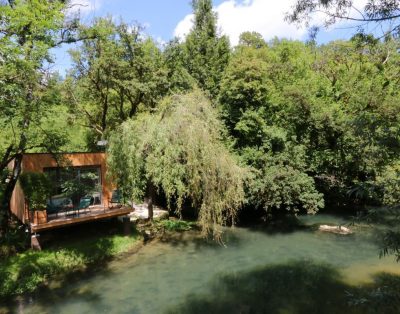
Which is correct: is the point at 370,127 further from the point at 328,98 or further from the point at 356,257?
the point at 328,98

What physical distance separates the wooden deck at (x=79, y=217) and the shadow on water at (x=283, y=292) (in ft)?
21.0

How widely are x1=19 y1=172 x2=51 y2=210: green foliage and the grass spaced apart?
1962 millimetres

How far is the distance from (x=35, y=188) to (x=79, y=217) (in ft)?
7.59

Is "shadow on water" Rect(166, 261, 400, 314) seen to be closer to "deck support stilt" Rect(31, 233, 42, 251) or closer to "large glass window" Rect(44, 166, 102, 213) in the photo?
"deck support stilt" Rect(31, 233, 42, 251)

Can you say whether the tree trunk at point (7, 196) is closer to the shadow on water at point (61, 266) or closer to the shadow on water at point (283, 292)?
the shadow on water at point (61, 266)

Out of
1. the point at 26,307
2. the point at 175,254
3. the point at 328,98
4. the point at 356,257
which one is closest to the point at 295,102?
the point at 328,98

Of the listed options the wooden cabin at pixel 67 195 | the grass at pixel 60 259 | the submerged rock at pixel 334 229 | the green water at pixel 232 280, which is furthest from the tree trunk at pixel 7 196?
the submerged rock at pixel 334 229

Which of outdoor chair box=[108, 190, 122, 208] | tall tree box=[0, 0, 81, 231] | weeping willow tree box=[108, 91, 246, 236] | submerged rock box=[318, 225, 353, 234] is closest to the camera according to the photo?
tall tree box=[0, 0, 81, 231]

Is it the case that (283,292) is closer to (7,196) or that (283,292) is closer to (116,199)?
(116,199)

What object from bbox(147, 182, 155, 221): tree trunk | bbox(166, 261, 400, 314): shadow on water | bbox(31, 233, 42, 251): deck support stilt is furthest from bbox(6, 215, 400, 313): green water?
bbox(147, 182, 155, 221): tree trunk

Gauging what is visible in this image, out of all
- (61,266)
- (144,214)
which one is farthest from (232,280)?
(144,214)

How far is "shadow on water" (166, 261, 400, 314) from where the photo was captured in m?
10.8

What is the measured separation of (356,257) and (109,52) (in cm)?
1801

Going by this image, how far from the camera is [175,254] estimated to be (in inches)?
638
